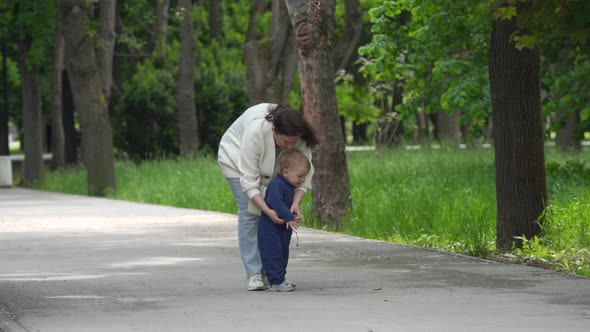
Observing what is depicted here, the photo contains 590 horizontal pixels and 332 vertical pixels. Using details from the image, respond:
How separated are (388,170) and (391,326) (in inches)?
598

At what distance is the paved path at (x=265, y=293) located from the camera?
7.92 metres

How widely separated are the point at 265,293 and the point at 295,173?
0.94 meters

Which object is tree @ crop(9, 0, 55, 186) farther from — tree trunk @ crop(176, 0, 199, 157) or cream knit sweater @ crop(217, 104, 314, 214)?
cream knit sweater @ crop(217, 104, 314, 214)

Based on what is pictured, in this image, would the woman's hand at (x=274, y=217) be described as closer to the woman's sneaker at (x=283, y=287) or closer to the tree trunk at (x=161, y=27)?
the woman's sneaker at (x=283, y=287)

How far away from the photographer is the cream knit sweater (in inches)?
368

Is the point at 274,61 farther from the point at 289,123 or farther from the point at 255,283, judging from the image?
the point at 289,123

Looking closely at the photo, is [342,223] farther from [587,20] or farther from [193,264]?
[587,20]

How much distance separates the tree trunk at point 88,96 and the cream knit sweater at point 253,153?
17.1m

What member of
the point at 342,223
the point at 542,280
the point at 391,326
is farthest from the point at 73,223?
the point at 391,326

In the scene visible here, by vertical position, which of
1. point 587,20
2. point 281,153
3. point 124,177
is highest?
point 587,20

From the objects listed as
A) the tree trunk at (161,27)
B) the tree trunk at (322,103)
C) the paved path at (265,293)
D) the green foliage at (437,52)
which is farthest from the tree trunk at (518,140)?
the tree trunk at (161,27)

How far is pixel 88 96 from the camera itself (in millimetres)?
26297

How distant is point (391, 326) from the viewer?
7.67m

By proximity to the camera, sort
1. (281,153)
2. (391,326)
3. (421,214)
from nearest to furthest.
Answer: (391,326) < (281,153) < (421,214)
